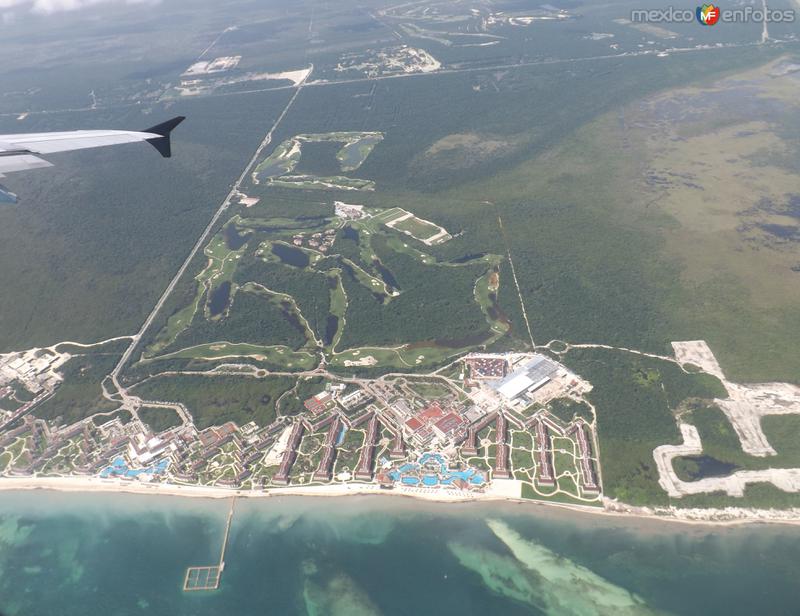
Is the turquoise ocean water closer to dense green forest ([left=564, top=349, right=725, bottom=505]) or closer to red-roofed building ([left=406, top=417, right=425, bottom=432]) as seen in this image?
dense green forest ([left=564, top=349, right=725, bottom=505])

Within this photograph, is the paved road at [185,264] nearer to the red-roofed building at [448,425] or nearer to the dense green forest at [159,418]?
the dense green forest at [159,418]

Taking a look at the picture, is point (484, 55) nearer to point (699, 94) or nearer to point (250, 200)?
point (699, 94)

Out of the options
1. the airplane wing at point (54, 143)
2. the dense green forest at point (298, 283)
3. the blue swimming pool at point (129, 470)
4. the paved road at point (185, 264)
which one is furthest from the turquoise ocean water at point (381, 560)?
the airplane wing at point (54, 143)

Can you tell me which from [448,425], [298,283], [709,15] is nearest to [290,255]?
[298,283]

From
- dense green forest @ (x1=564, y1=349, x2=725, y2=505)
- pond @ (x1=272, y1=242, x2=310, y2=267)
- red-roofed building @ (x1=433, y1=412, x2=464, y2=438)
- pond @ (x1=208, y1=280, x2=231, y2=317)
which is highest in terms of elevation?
pond @ (x1=272, y1=242, x2=310, y2=267)

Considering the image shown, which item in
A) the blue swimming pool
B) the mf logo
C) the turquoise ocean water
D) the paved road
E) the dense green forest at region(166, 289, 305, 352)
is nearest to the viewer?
the turquoise ocean water

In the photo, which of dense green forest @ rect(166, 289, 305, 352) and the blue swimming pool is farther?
dense green forest @ rect(166, 289, 305, 352)

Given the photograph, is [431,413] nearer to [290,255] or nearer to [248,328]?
[248,328]

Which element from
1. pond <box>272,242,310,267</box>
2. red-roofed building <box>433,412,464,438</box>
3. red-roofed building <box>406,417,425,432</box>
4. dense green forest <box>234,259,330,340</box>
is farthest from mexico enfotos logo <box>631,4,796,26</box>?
red-roofed building <box>406,417,425,432</box>
